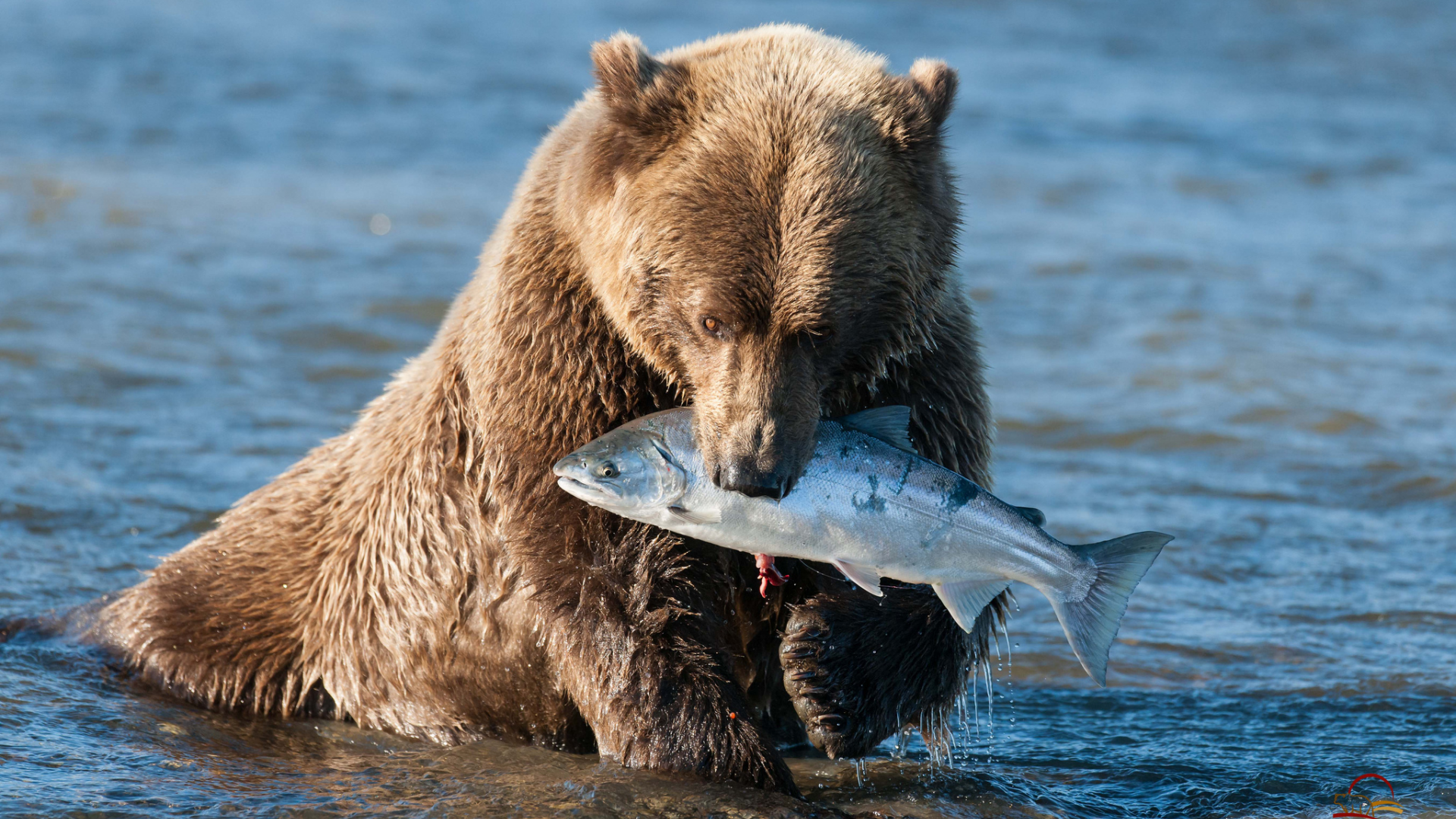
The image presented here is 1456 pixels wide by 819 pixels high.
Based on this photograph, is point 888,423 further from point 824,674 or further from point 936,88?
point 936,88

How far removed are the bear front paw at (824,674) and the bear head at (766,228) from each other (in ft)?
2.43

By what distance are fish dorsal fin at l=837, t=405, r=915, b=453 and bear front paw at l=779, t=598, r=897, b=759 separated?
737mm

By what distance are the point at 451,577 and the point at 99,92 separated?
49.4ft

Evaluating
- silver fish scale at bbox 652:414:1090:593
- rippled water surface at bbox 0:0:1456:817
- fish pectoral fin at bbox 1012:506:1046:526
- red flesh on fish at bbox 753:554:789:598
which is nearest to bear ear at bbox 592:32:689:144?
silver fish scale at bbox 652:414:1090:593

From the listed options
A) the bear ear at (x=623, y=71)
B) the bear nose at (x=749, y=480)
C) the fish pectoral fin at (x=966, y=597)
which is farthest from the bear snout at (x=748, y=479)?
the bear ear at (x=623, y=71)

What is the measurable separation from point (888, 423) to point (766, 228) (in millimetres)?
671

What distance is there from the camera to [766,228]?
4.30 meters

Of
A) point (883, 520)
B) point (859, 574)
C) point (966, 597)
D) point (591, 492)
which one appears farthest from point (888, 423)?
point (591, 492)

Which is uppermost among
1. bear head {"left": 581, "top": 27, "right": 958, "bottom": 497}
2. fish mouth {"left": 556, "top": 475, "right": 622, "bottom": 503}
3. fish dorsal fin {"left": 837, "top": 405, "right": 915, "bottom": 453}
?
bear head {"left": 581, "top": 27, "right": 958, "bottom": 497}

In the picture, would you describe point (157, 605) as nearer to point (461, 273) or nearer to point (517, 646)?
point (517, 646)

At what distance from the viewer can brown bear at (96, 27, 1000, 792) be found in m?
4.36

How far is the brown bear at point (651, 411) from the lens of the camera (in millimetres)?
4359

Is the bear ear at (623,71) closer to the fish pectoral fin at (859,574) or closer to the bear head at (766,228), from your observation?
the bear head at (766,228)

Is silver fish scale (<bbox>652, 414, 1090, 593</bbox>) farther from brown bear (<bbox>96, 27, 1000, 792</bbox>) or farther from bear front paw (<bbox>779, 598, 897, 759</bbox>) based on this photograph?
bear front paw (<bbox>779, 598, 897, 759</bbox>)
